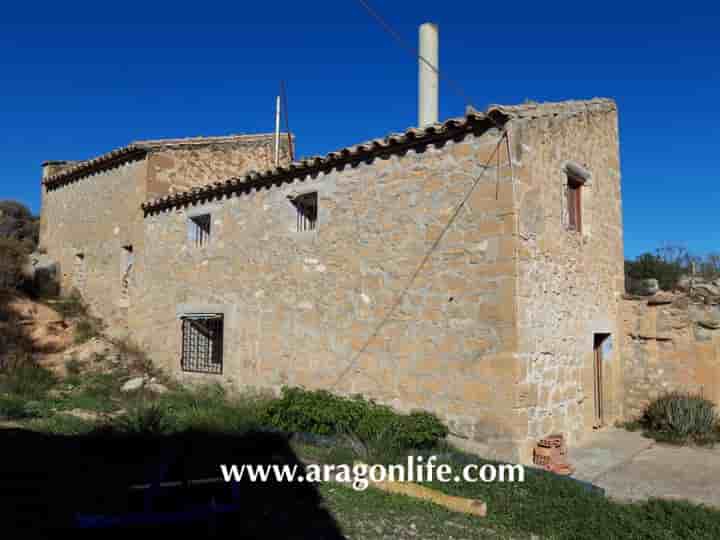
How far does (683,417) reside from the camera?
8.67m

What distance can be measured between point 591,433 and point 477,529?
450 centimetres

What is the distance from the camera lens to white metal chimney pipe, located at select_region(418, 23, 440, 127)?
32.2ft

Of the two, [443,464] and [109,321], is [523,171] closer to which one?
[443,464]

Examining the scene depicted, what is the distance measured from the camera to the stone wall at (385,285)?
7082mm

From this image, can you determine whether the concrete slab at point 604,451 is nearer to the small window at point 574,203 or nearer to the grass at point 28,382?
the small window at point 574,203

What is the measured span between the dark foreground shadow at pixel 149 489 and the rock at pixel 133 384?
3.44m

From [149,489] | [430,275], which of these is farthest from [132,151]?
[149,489]

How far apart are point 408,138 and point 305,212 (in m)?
2.67

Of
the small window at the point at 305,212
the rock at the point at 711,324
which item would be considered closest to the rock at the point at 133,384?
the small window at the point at 305,212

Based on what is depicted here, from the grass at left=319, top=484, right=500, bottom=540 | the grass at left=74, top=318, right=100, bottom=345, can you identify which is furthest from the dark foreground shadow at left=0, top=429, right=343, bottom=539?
the grass at left=74, top=318, right=100, bottom=345

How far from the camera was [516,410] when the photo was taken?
676cm

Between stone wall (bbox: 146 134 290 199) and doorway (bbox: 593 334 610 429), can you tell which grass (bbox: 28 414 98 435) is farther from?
doorway (bbox: 593 334 610 429)

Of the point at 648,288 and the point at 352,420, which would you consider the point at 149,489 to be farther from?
the point at 648,288

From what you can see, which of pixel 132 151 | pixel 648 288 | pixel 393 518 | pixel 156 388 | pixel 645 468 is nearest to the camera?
pixel 393 518
